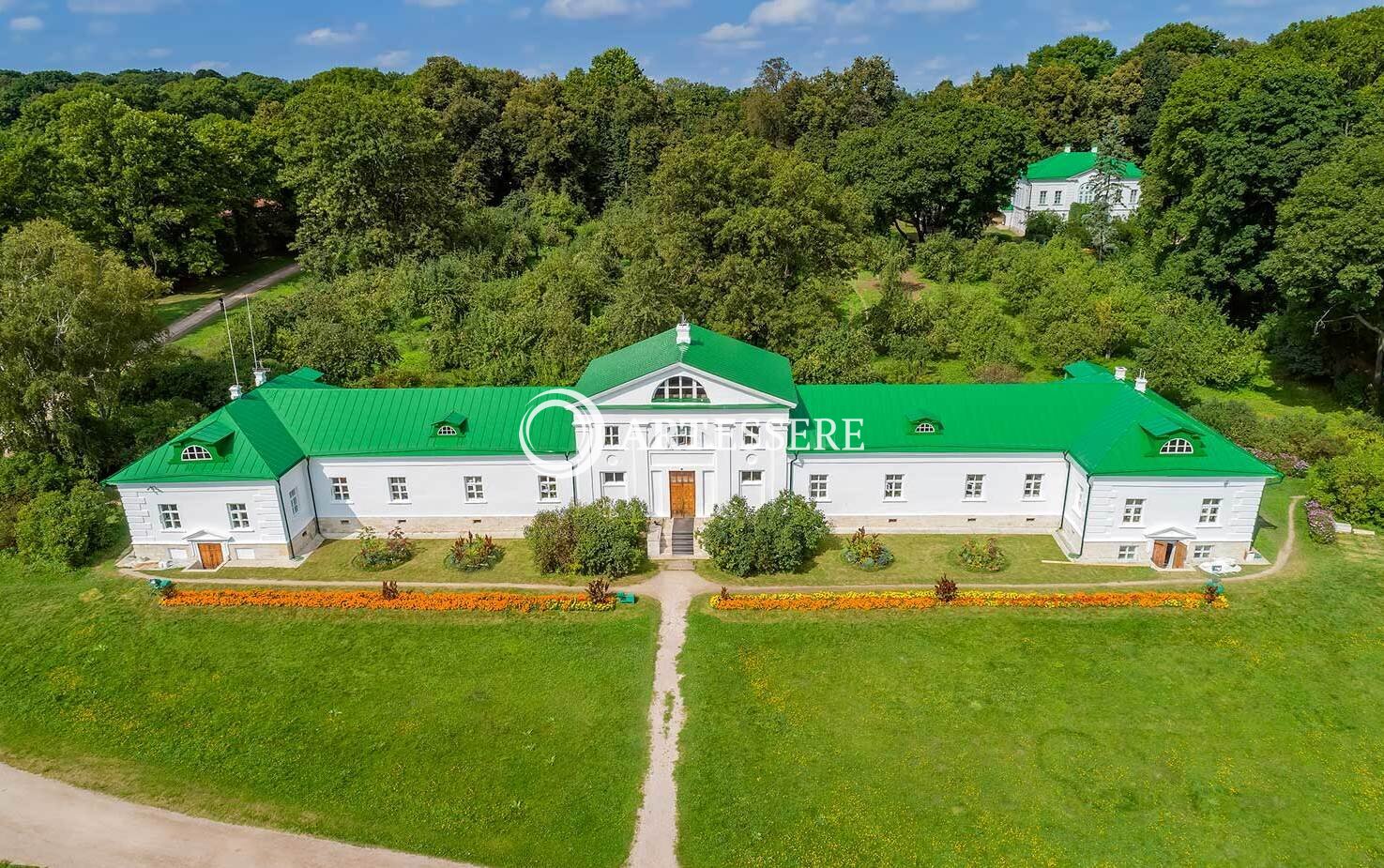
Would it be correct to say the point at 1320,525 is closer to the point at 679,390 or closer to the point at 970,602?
the point at 970,602

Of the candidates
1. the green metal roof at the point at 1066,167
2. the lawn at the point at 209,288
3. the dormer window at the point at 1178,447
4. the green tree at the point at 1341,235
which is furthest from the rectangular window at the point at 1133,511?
the lawn at the point at 209,288

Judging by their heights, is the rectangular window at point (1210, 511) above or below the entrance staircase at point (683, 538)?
above

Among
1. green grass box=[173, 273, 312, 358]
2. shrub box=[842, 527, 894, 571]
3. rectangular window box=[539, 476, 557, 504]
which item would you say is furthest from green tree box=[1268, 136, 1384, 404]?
green grass box=[173, 273, 312, 358]

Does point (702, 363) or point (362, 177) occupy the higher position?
point (362, 177)

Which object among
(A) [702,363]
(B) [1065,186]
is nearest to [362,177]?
(A) [702,363]

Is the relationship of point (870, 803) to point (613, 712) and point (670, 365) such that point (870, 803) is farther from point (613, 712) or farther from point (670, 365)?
point (670, 365)

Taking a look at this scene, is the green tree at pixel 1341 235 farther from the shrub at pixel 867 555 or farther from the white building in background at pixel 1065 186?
the white building in background at pixel 1065 186
